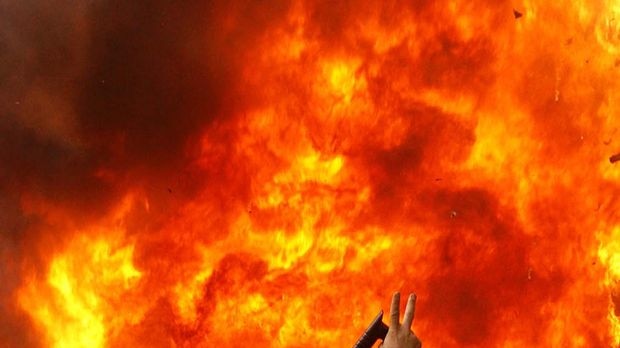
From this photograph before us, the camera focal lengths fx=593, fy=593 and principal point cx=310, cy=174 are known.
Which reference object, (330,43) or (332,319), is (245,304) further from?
(330,43)

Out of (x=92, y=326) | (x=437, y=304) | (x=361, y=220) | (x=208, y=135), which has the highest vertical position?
(x=208, y=135)

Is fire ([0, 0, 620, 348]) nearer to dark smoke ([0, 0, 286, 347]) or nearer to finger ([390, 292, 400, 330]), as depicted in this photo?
dark smoke ([0, 0, 286, 347])

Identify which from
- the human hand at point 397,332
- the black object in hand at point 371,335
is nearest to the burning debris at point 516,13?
the black object in hand at point 371,335

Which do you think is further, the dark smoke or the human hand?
the dark smoke

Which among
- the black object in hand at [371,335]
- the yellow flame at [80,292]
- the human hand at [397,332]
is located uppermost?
the yellow flame at [80,292]

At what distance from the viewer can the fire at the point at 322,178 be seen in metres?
6.62

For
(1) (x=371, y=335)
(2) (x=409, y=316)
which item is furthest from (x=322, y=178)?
(2) (x=409, y=316)

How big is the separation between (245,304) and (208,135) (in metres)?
2.00

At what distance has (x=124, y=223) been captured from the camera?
669 centimetres

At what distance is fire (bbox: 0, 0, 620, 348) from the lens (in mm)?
6625

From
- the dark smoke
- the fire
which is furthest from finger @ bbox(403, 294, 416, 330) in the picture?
the dark smoke

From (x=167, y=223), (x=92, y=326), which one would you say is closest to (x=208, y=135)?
(x=167, y=223)

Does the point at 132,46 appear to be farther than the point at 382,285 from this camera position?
No

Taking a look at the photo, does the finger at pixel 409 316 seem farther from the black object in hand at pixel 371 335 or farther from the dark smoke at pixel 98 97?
the dark smoke at pixel 98 97
